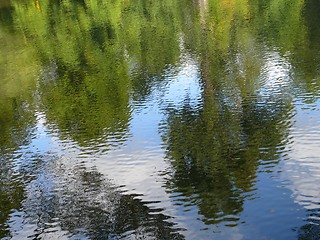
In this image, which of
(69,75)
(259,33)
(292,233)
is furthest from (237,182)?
(259,33)

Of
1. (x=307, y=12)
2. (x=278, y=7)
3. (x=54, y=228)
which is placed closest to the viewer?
(x=54, y=228)

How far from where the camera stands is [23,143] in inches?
688

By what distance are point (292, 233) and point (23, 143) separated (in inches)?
454

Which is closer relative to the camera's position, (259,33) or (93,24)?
(259,33)

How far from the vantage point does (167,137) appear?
1609cm

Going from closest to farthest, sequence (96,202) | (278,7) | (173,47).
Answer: (96,202) → (173,47) → (278,7)

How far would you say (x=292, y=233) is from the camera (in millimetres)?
10398

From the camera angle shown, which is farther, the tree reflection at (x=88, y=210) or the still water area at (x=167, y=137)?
the still water area at (x=167, y=137)

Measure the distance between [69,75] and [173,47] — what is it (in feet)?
24.2

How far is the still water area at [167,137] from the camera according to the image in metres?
11.6

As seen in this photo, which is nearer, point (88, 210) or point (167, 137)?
point (88, 210)

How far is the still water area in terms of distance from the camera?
11.6 meters

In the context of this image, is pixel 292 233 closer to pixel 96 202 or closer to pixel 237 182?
pixel 237 182

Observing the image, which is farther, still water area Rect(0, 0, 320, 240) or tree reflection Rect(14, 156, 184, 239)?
still water area Rect(0, 0, 320, 240)
